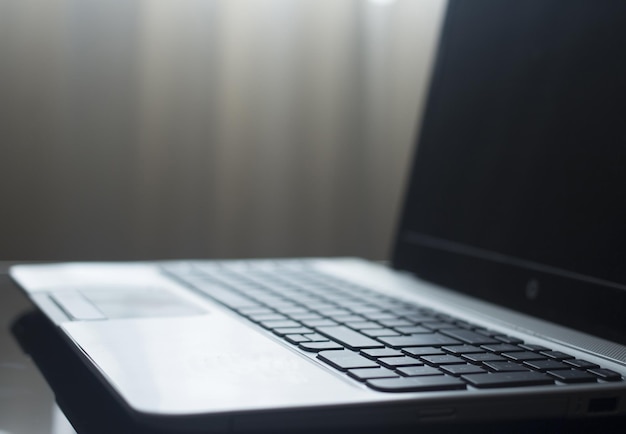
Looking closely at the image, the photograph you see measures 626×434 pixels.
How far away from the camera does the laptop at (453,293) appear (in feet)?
1.38

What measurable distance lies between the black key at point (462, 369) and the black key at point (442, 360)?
0.4 inches

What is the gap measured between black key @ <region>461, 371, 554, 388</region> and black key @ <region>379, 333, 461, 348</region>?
8 centimetres

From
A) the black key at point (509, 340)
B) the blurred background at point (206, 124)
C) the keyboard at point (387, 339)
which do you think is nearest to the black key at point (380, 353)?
the keyboard at point (387, 339)

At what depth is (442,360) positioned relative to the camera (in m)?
0.49

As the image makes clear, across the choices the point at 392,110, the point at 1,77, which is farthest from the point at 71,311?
the point at 392,110

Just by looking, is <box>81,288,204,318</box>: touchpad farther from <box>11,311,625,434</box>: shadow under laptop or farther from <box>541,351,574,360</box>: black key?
<box>541,351,574,360</box>: black key

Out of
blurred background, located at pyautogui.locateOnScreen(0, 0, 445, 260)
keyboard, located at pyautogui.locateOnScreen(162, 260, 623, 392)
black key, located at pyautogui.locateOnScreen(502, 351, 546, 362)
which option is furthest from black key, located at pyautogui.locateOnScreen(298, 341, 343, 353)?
blurred background, located at pyautogui.locateOnScreen(0, 0, 445, 260)

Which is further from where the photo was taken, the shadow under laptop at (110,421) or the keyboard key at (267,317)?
the keyboard key at (267,317)

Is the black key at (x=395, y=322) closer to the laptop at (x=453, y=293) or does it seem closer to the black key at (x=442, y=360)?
the laptop at (x=453, y=293)

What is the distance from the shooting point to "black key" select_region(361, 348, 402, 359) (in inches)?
19.4

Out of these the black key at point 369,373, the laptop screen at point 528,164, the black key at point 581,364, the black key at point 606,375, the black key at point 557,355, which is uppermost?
the laptop screen at point 528,164

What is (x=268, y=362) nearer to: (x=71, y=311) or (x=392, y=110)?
(x=71, y=311)

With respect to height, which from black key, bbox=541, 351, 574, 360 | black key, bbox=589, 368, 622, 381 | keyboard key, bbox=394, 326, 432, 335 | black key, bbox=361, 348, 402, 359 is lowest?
keyboard key, bbox=394, 326, 432, 335

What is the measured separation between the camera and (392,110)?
1.80 m
